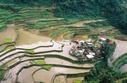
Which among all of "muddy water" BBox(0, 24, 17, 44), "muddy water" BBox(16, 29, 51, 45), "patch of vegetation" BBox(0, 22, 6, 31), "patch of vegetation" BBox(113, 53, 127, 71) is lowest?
"patch of vegetation" BBox(113, 53, 127, 71)

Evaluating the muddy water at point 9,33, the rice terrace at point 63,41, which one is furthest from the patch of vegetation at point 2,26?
the muddy water at point 9,33

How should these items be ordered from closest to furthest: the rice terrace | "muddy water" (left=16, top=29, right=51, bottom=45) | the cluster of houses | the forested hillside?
the rice terrace < the cluster of houses < "muddy water" (left=16, top=29, right=51, bottom=45) < the forested hillside

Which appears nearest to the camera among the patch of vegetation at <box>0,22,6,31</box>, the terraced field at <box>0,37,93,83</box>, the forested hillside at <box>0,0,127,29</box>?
the terraced field at <box>0,37,93,83</box>

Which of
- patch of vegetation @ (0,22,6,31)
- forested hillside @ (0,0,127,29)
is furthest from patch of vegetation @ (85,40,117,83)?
forested hillside @ (0,0,127,29)

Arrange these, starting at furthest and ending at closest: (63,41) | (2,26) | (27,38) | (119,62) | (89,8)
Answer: (89,8)
(2,26)
(63,41)
(27,38)
(119,62)

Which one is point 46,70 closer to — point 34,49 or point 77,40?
point 34,49

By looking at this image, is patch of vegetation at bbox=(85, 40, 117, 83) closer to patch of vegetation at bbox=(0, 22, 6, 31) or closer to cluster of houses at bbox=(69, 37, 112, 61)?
cluster of houses at bbox=(69, 37, 112, 61)

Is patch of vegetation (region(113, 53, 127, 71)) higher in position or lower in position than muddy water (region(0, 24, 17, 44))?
lower

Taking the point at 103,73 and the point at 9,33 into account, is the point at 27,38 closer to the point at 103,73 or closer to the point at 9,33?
the point at 9,33

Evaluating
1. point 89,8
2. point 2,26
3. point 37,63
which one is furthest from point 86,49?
point 89,8

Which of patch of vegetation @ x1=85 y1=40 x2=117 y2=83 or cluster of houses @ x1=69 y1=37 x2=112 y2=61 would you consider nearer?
patch of vegetation @ x1=85 y1=40 x2=117 y2=83
